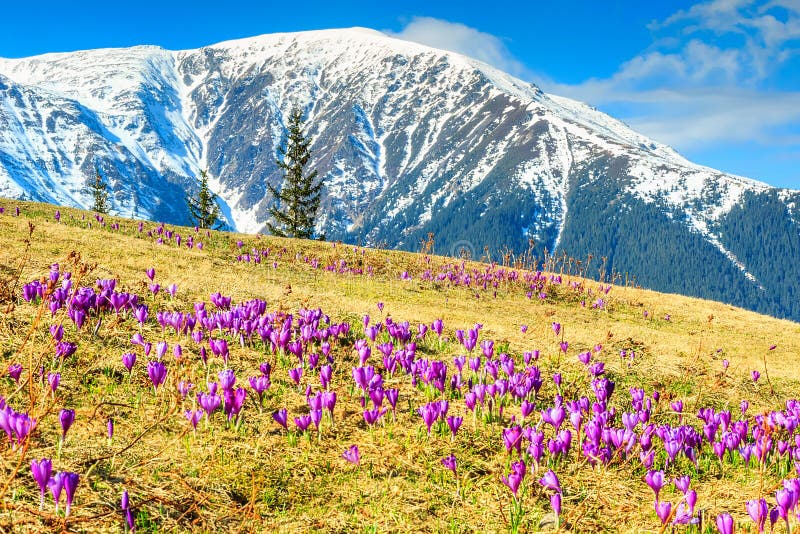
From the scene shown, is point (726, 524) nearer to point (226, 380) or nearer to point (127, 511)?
point (127, 511)

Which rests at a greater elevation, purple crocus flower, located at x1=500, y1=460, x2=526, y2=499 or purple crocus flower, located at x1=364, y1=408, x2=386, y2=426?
purple crocus flower, located at x1=364, y1=408, x2=386, y2=426

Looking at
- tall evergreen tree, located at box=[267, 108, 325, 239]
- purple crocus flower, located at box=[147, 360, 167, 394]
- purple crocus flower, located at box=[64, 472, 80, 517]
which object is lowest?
purple crocus flower, located at box=[64, 472, 80, 517]

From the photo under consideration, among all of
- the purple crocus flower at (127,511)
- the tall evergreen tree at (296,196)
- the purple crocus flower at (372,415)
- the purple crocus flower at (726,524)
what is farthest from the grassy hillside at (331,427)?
the tall evergreen tree at (296,196)

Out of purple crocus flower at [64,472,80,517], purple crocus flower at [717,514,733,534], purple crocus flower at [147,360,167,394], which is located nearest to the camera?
purple crocus flower at [64,472,80,517]

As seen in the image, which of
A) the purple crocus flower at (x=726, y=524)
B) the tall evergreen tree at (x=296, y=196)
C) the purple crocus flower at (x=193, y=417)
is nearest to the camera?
the purple crocus flower at (x=726, y=524)

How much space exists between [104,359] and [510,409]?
4.92 meters

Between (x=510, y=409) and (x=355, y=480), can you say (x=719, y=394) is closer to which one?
(x=510, y=409)

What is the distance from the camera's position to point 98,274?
11.0 m

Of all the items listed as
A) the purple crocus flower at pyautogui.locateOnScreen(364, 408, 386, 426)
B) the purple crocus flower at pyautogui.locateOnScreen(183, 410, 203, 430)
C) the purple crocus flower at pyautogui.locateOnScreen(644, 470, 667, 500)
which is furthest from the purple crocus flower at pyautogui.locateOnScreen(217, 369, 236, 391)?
the purple crocus flower at pyautogui.locateOnScreen(644, 470, 667, 500)

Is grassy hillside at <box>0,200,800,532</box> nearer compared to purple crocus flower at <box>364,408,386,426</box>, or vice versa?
grassy hillside at <box>0,200,800,532</box>

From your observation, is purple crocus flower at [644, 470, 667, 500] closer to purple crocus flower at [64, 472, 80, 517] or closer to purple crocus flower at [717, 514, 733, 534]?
purple crocus flower at [717, 514, 733, 534]

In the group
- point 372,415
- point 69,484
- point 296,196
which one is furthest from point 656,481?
point 296,196

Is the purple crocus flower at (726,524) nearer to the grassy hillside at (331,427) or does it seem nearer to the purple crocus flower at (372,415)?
the grassy hillside at (331,427)

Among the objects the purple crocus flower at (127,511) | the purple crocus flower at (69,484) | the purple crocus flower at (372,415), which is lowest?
the purple crocus flower at (127,511)
